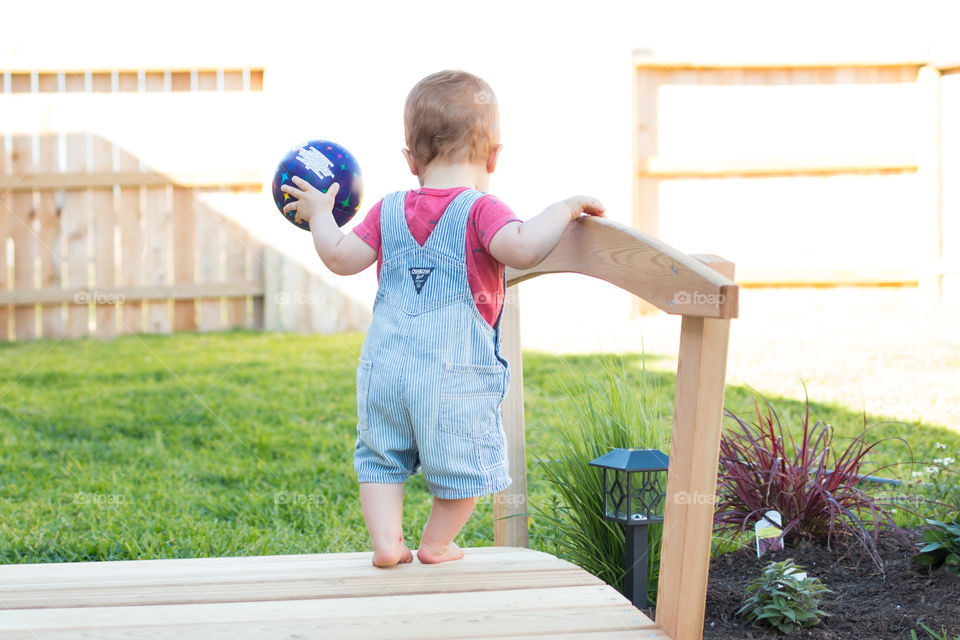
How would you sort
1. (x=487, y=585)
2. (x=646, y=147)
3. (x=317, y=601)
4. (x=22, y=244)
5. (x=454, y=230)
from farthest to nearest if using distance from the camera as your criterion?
(x=646, y=147)
(x=22, y=244)
(x=454, y=230)
(x=487, y=585)
(x=317, y=601)

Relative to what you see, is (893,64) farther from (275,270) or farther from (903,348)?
(275,270)

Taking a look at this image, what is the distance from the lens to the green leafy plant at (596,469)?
7.70 ft

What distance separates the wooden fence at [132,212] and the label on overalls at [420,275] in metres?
5.66

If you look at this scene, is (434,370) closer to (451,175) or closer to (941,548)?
(451,175)

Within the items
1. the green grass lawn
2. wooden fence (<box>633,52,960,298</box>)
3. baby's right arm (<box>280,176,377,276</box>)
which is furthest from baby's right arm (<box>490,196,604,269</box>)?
wooden fence (<box>633,52,960,298</box>)

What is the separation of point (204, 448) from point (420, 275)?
8.77 feet

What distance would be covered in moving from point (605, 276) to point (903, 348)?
4702 mm

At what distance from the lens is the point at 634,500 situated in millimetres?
2148

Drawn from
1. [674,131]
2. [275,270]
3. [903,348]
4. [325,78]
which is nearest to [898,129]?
[674,131]

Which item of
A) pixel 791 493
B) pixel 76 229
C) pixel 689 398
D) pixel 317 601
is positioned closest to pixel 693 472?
pixel 689 398

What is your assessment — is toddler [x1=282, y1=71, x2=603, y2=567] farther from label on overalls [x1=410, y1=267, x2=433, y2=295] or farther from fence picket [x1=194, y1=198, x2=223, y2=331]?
fence picket [x1=194, y1=198, x2=223, y2=331]

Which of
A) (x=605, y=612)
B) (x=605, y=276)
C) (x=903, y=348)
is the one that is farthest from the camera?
(x=903, y=348)

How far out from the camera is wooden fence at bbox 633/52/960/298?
7.67 meters

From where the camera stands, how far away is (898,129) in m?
7.80
